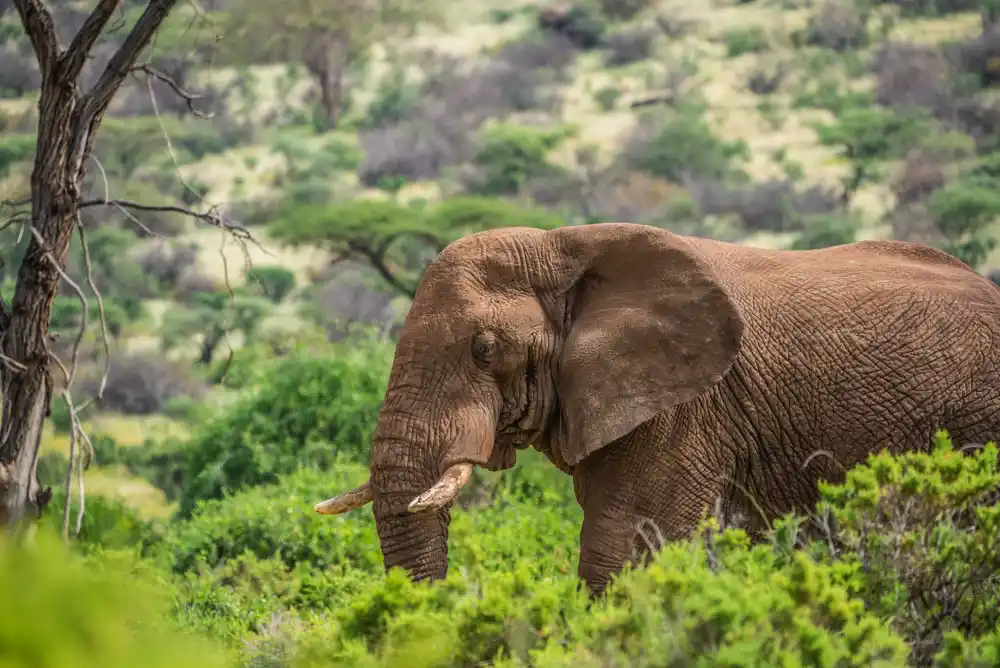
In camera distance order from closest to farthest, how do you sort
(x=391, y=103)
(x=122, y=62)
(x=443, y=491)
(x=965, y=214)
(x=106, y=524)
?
(x=443, y=491), (x=122, y=62), (x=106, y=524), (x=965, y=214), (x=391, y=103)

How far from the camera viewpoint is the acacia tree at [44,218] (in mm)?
6227

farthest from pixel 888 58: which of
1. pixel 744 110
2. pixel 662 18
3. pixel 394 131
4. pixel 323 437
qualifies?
pixel 323 437

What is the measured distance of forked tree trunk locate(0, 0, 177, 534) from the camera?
20.4ft

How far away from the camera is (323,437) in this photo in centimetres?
1324

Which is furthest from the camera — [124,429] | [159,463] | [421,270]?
[421,270]

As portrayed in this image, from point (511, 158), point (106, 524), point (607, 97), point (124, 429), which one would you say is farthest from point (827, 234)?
point (106, 524)

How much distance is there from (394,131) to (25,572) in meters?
33.7

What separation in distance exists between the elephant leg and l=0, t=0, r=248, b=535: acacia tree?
82.8 inches

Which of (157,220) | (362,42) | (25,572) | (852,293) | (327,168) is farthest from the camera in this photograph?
(362,42)

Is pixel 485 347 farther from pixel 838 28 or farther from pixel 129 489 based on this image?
pixel 838 28

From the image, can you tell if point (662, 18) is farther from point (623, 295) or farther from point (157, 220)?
point (623, 295)

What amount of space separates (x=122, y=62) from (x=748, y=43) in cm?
3592

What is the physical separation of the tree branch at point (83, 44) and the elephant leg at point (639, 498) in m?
2.53

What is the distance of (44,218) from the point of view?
247 inches
